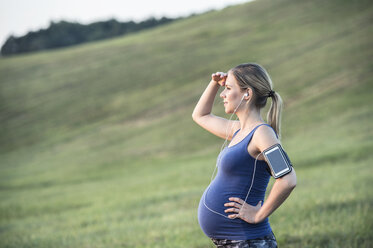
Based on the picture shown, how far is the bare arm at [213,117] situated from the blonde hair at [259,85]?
1.06ft

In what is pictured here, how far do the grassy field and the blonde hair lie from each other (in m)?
2.69

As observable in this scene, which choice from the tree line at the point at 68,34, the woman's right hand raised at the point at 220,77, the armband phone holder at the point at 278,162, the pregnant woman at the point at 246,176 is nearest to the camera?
the armband phone holder at the point at 278,162

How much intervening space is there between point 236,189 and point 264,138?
0.45 m

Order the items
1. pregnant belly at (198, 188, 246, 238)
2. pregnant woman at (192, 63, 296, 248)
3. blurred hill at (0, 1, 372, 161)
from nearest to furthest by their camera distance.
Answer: pregnant woman at (192, 63, 296, 248)
pregnant belly at (198, 188, 246, 238)
blurred hill at (0, 1, 372, 161)

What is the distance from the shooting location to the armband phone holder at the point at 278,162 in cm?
249

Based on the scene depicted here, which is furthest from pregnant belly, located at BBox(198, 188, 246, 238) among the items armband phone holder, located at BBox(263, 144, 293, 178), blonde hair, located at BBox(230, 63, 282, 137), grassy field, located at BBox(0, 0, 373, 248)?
grassy field, located at BBox(0, 0, 373, 248)

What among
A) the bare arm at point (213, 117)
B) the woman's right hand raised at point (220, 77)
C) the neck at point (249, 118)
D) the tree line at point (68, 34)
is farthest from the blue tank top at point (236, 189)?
the tree line at point (68, 34)

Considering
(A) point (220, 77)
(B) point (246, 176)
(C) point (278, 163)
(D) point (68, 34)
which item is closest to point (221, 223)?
(B) point (246, 176)

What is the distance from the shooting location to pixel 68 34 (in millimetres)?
84562

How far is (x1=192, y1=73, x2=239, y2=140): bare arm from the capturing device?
3201mm

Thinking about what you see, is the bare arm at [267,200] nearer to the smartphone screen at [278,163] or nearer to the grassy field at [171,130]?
the smartphone screen at [278,163]

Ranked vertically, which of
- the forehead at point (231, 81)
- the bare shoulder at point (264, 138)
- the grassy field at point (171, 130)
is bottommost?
the grassy field at point (171, 130)

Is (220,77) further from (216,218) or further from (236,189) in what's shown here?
(216,218)

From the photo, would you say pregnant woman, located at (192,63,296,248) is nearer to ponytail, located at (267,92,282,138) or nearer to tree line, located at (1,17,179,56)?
ponytail, located at (267,92,282,138)
